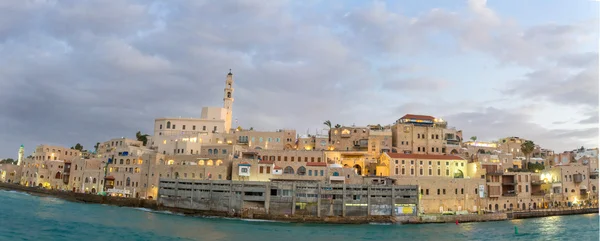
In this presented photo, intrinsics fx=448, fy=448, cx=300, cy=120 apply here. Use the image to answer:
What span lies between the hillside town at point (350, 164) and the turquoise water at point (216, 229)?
23.6 ft

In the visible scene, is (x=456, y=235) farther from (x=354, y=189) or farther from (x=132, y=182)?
(x=132, y=182)

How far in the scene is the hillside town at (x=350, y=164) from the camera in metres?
49.7

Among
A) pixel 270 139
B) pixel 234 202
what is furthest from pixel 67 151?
pixel 234 202

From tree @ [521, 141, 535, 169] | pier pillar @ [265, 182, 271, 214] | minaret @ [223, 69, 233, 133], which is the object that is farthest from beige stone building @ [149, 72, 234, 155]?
tree @ [521, 141, 535, 169]

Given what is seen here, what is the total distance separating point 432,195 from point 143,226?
2953 cm

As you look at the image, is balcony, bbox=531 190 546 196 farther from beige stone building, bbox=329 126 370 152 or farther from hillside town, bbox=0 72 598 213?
beige stone building, bbox=329 126 370 152

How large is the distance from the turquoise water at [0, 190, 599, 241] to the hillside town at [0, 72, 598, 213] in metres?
7.19

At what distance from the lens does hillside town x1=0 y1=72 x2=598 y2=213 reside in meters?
49.7

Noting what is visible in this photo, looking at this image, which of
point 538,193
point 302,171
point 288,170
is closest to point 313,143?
point 288,170

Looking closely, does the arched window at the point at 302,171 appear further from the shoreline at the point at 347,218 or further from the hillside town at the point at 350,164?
the shoreline at the point at 347,218

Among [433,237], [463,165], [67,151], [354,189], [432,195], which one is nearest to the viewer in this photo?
[433,237]

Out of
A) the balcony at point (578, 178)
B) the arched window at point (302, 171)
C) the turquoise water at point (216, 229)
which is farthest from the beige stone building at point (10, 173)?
the balcony at point (578, 178)

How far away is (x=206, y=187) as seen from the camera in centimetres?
4706

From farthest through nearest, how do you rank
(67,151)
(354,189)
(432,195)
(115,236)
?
(67,151)
(432,195)
(354,189)
(115,236)
